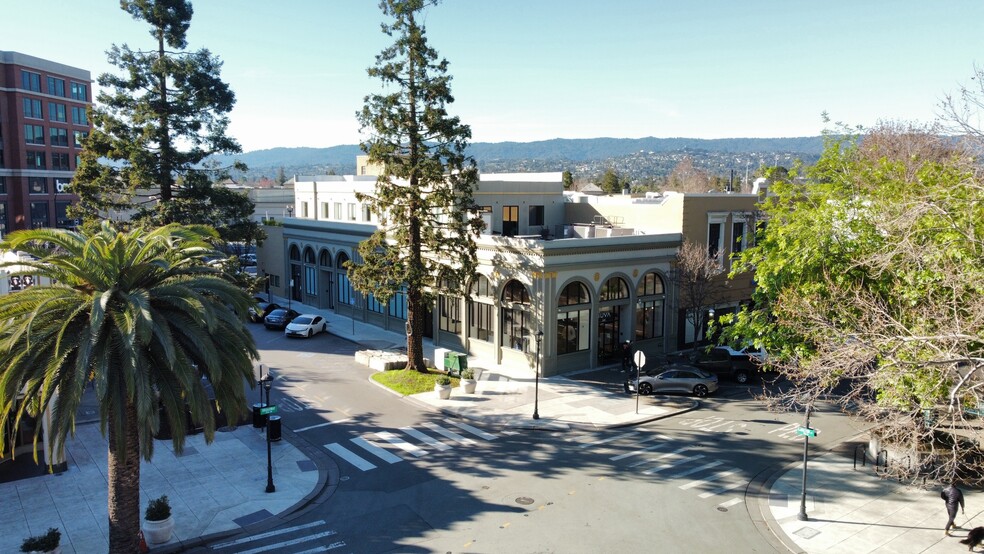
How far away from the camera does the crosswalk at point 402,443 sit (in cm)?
2255

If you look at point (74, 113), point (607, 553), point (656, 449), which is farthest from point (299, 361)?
point (74, 113)

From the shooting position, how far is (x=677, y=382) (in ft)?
98.8

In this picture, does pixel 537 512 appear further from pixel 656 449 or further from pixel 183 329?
pixel 183 329

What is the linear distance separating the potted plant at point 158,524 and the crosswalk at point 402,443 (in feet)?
20.4

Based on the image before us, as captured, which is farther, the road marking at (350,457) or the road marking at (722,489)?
the road marking at (350,457)

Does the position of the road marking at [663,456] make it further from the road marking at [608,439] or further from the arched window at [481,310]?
the arched window at [481,310]

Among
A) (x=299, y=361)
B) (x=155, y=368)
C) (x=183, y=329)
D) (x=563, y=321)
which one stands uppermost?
(x=183, y=329)

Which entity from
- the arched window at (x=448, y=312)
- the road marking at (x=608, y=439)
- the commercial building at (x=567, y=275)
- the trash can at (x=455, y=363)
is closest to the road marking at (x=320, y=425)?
the trash can at (x=455, y=363)

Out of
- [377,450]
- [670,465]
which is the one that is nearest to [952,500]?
[670,465]

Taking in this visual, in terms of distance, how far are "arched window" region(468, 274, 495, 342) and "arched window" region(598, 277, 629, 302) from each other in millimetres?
5833

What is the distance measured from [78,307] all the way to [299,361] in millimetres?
22132

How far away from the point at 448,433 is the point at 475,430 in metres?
1.11

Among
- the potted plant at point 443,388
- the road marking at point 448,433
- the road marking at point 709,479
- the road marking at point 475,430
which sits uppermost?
the potted plant at point 443,388

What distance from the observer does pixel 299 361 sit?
36375 mm
